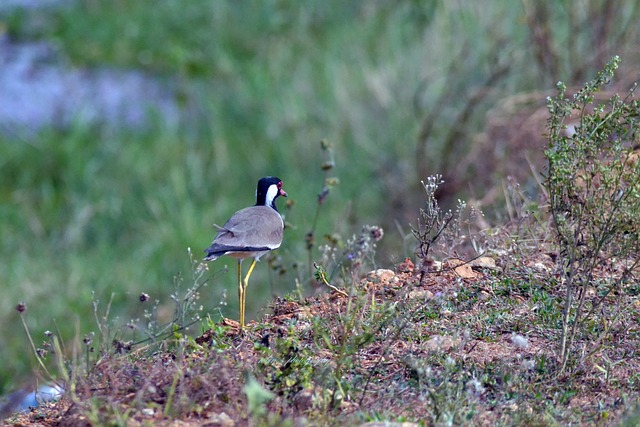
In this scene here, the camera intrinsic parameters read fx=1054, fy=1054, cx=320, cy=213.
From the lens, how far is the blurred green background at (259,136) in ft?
32.2

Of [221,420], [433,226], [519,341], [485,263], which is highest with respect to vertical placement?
[485,263]

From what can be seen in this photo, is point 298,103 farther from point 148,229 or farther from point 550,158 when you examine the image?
point 550,158

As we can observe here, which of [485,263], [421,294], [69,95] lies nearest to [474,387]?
[421,294]

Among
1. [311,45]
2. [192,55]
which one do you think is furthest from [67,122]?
[311,45]

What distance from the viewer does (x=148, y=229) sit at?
35.9 feet

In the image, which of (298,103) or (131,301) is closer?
Answer: (131,301)

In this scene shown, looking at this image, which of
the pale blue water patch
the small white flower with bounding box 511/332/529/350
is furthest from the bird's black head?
the pale blue water patch

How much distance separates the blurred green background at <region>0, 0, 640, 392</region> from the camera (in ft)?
32.2

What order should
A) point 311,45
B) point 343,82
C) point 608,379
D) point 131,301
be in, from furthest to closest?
1. point 311,45
2. point 343,82
3. point 131,301
4. point 608,379

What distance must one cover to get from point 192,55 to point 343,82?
8.92ft

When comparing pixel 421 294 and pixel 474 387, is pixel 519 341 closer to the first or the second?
pixel 474 387

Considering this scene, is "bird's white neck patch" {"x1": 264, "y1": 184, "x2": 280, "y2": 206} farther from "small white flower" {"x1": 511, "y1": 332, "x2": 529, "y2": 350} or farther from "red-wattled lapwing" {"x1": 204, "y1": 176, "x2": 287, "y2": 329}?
"small white flower" {"x1": 511, "y1": 332, "x2": 529, "y2": 350}

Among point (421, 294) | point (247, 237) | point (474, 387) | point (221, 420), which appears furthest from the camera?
point (247, 237)

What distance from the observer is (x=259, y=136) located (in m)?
12.3
